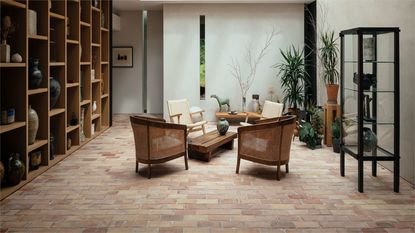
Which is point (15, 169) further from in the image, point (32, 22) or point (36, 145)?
point (32, 22)

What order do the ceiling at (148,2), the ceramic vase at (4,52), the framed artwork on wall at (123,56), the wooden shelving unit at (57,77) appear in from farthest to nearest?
the framed artwork on wall at (123,56) → the ceiling at (148,2) → the wooden shelving unit at (57,77) → the ceramic vase at (4,52)

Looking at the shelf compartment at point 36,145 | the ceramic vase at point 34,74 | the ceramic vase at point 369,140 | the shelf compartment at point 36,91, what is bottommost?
the shelf compartment at point 36,145

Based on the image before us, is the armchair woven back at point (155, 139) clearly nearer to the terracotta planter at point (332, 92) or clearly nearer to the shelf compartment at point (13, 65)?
the shelf compartment at point (13, 65)

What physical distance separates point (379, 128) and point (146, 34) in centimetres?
804

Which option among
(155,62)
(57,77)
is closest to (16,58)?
(57,77)

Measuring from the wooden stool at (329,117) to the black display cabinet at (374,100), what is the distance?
207cm

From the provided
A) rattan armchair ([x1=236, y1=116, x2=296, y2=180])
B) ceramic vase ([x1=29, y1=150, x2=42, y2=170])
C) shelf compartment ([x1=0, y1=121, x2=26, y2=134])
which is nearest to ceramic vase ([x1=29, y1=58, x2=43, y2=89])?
shelf compartment ([x1=0, y1=121, x2=26, y2=134])

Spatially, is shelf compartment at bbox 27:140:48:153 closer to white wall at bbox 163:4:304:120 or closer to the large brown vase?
the large brown vase

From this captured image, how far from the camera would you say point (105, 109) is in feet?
29.9

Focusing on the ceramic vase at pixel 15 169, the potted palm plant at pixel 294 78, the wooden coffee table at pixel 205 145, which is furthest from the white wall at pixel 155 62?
the ceramic vase at pixel 15 169

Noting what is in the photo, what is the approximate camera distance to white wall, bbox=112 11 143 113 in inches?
449

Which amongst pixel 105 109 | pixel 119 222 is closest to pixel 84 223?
pixel 119 222

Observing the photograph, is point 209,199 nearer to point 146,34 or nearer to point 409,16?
point 409,16

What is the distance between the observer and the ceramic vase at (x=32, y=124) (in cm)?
498
